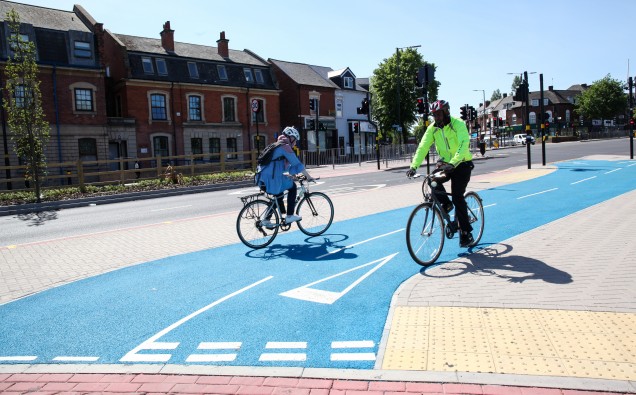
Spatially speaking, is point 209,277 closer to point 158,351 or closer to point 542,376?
point 158,351

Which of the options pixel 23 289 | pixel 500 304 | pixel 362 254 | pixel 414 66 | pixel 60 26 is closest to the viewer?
pixel 500 304

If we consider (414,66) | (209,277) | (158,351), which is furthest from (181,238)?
(414,66)

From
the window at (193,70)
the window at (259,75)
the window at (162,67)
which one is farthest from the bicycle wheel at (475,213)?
the window at (259,75)

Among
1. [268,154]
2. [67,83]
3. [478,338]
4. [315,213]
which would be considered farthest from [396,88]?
[478,338]

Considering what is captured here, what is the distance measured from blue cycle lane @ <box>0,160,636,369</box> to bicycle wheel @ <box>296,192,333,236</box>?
10.8 inches

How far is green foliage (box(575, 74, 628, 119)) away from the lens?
258 ft

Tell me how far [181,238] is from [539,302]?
21.2 ft

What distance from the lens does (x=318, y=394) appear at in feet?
10.1

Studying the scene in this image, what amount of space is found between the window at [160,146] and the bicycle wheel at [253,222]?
29731 mm

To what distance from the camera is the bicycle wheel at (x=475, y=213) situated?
7164 mm

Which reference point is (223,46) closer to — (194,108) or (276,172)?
(194,108)

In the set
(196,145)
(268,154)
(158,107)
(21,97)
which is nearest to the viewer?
(268,154)

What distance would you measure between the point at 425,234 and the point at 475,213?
5.05 feet

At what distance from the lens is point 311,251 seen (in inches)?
290
